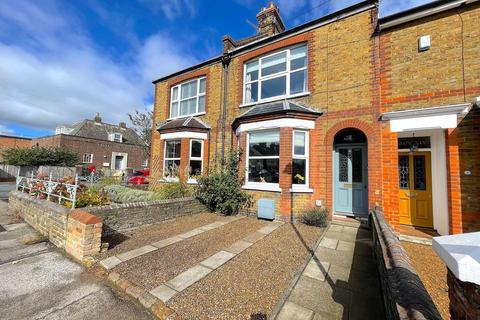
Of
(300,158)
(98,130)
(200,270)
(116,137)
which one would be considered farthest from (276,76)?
(98,130)

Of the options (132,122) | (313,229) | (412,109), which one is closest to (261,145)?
(313,229)

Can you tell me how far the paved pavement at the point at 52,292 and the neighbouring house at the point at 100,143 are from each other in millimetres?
23256

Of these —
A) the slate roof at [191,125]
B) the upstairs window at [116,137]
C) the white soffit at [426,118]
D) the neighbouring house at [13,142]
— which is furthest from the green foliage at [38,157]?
the white soffit at [426,118]

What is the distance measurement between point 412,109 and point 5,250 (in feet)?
35.1

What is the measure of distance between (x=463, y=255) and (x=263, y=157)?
717 cm

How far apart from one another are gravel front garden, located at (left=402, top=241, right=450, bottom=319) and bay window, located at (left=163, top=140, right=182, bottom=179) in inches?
351

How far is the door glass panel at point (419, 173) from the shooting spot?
6698mm

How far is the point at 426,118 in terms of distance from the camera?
5.77m

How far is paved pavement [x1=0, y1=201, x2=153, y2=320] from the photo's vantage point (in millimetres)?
2811

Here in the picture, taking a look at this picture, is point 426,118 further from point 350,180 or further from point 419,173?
point 350,180

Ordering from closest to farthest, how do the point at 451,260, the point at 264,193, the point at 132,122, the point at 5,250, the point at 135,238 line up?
the point at 451,260 < the point at 5,250 < the point at 135,238 < the point at 264,193 < the point at 132,122

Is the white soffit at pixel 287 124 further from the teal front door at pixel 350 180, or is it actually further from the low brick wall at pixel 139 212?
the low brick wall at pixel 139 212

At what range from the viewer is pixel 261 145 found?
8273 millimetres

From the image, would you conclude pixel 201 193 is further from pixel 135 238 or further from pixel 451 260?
pixel 451 260
